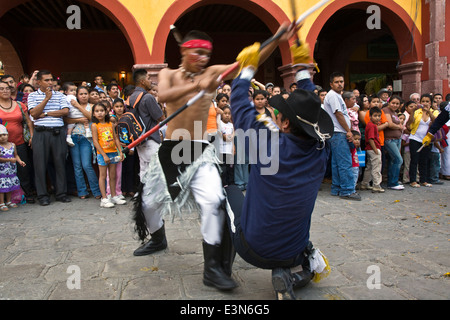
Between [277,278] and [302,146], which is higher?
[302,146]

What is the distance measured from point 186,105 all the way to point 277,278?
136 cm

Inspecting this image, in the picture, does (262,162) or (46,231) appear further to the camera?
(46,231)

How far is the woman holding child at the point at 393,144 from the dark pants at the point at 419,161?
47cm

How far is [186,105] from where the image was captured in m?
2.85

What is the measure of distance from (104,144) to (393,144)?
190 inches

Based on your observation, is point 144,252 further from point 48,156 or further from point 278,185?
point 48,156

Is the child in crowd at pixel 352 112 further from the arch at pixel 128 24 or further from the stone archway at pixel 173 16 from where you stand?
the arch at pixel 128 24

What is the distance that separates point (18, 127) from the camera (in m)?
5.92

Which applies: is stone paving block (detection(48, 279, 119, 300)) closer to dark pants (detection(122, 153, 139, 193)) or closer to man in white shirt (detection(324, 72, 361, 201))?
dark pants (detection(122, 153, 139, 193))

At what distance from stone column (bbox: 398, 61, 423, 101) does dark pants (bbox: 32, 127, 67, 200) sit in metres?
9.28

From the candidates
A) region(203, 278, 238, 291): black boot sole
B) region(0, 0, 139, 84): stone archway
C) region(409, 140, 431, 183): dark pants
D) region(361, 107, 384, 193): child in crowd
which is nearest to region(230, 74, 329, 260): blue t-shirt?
region(203, 278, 238, 291): black boot sole

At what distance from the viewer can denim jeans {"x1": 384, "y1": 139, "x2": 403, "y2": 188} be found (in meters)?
6.79

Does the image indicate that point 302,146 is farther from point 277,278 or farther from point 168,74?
point 168,74
